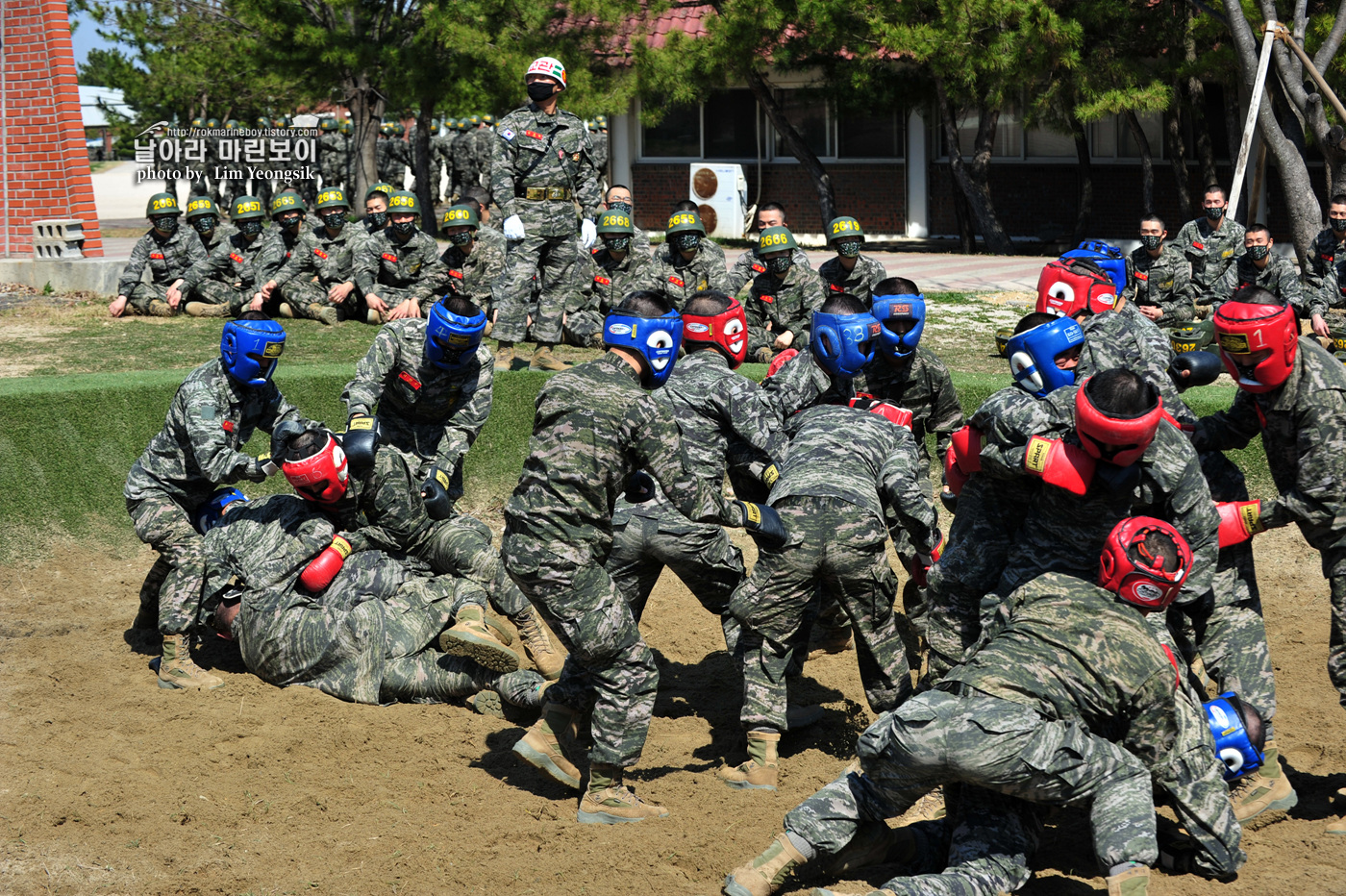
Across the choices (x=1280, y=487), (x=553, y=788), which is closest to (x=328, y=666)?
(x=553, y=788)

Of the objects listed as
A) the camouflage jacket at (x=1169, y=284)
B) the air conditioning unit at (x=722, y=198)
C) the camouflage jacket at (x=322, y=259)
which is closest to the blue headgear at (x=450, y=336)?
the camouflage jacket at (x=322, y=259)

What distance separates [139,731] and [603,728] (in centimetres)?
248

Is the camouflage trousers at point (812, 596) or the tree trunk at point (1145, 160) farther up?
the tree trunk at point (1145, 160)

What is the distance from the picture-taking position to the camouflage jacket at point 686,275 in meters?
11.3

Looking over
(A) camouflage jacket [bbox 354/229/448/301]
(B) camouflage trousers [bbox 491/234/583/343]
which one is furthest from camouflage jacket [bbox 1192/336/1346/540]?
(A) camouflage jacket [bbox 354/229/448/301]

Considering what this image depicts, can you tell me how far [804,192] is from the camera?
2394cm

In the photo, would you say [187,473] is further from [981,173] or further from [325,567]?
[981,173]

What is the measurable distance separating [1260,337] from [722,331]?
2.42m

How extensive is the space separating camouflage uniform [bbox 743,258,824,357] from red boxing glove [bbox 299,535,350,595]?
5196 mm

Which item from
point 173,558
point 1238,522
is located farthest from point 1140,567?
point 173,558

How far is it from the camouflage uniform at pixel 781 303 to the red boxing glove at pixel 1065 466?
617 cm

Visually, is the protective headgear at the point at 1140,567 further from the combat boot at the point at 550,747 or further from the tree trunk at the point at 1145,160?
the tree trunk at the point at 1145,160

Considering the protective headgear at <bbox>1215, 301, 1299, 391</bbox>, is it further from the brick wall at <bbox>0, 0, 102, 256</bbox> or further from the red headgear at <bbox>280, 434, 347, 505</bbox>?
the brick wall at <bbox>0, 0, 102, 256</bbox>

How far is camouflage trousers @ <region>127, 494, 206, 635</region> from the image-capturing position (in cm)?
658
